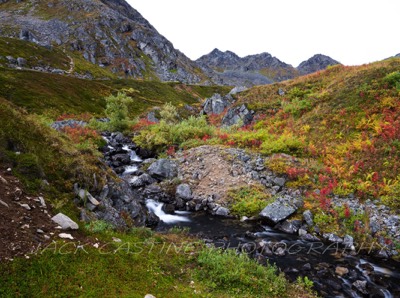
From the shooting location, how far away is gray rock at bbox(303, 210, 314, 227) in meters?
16.0

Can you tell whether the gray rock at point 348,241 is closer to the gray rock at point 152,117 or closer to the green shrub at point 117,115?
the green shrub at point 117,115

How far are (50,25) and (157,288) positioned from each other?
174562 mm

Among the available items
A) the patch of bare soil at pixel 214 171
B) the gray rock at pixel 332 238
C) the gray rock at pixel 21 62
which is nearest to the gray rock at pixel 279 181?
the patch of bare soil at pixel 214 171

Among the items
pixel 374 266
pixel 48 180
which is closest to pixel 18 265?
pixel 48 180

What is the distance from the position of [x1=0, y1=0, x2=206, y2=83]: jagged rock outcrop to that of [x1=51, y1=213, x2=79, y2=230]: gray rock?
139375mm

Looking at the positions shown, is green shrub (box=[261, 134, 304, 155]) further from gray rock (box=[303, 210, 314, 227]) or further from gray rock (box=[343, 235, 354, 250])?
gray rock (box=[343, 235, 354, 250])

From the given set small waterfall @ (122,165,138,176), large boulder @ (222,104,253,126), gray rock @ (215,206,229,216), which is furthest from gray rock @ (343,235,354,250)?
large boulder @ (222,104,253,126)

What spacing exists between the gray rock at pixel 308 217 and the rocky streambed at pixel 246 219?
55 millimetres

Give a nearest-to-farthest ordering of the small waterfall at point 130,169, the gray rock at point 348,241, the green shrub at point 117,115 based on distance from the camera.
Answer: the gray rock at point 348,241 < the small waterfall at point 130,169 < the green shrub at point 117,115

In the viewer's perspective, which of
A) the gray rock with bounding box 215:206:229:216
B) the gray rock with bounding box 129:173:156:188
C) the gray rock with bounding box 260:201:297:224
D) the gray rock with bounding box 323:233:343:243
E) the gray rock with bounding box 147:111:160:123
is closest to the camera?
the gray rock with bounding box 323:233:343:243

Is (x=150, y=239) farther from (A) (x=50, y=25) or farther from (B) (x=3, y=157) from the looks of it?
(A) (x=50, y=25)

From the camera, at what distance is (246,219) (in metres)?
17.3

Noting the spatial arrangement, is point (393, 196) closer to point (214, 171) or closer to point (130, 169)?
point (214, 171)

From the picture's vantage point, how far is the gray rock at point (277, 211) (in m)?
16.6
